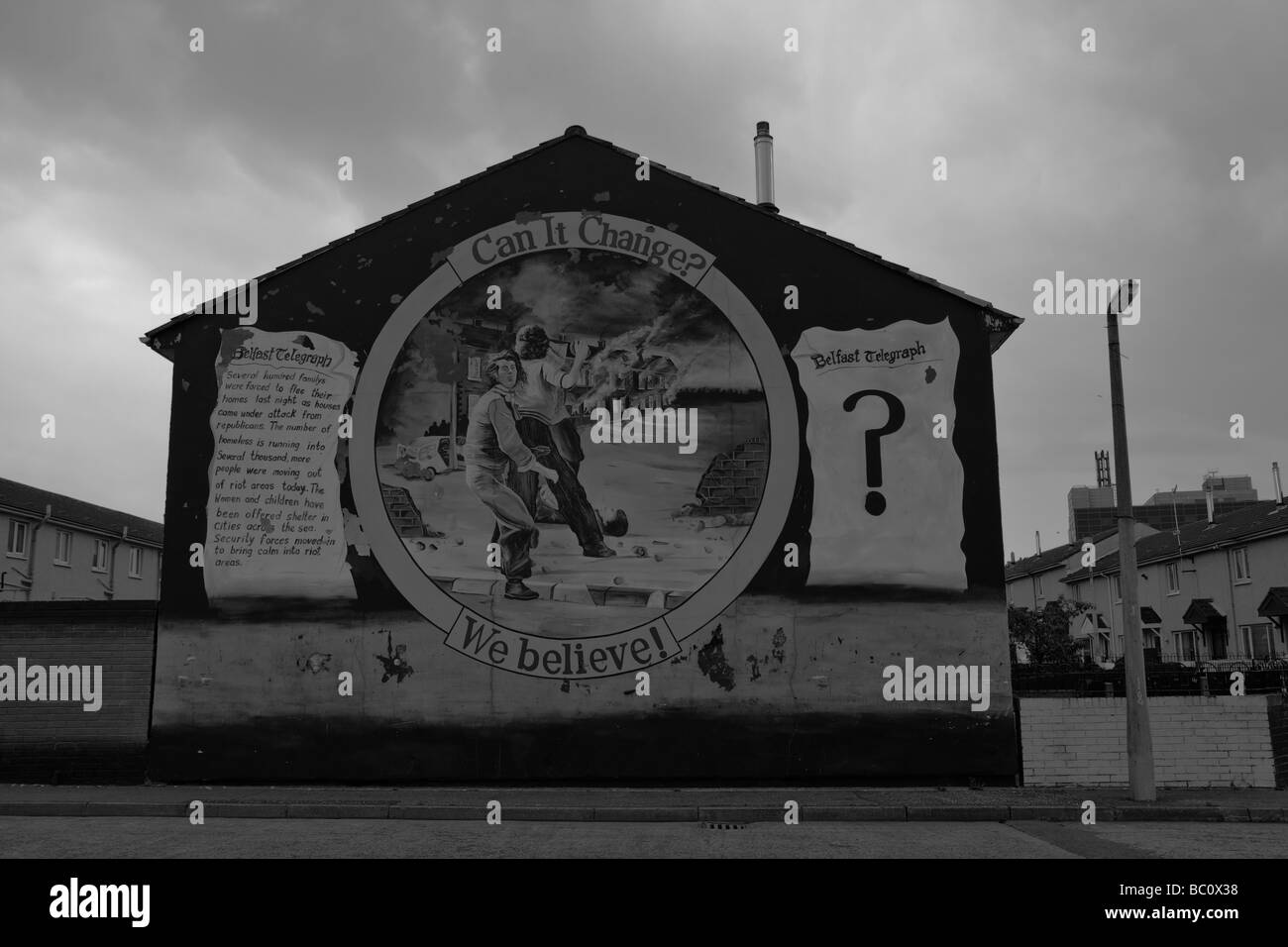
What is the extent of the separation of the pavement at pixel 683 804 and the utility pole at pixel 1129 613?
40cm

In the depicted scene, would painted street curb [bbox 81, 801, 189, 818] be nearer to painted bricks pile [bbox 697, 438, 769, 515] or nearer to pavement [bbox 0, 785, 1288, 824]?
pavement [bbox 0, 785, 1288, 824]

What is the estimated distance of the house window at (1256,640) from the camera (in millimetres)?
38369

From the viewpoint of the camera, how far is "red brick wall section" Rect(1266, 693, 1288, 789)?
48.3 ft

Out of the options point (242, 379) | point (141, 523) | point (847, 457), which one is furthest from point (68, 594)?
point (847, 457)

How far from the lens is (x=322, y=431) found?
629 inches

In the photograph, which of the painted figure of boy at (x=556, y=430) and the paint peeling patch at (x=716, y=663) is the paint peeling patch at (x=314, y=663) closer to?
the painted figure of boy at (x=556, y=430)

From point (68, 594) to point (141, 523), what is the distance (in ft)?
30.9

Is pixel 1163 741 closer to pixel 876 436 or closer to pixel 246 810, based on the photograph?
pixel 876 436

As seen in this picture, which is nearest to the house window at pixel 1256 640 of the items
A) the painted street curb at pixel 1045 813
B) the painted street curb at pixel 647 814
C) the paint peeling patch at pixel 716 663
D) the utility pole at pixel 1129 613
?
the utility pole at pixel 1129 613

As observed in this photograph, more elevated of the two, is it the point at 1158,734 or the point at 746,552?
the point at 746,552

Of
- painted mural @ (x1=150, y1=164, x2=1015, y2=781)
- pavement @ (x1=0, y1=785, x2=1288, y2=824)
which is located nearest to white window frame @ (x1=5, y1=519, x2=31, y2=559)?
painted mural @ (x1=150, y1=164, x2=1015, y2=781)

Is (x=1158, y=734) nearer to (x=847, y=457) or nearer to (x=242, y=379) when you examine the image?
(x=847, y=457)

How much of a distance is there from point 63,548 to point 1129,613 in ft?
124
